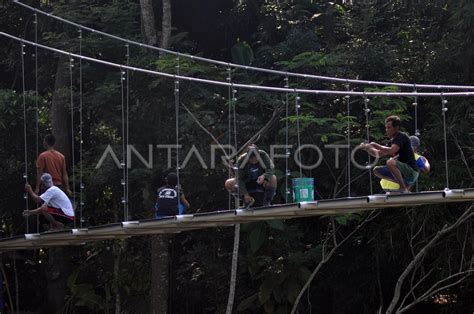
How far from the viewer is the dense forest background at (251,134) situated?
892cm

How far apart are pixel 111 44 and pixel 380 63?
2659 mm

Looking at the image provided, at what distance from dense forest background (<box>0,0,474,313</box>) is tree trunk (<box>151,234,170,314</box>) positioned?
0.01 m

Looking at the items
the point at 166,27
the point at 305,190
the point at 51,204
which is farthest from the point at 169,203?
the point at 166,27

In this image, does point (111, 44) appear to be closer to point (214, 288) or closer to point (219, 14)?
point (219, 14)

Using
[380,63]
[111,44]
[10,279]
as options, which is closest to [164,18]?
[111,44]

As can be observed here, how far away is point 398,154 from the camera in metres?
5.93

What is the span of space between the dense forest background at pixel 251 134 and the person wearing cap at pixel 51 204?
194cm

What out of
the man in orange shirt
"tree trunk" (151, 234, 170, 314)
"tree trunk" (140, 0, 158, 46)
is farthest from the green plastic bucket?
"tree trunk" (140, 0, 158, 46)

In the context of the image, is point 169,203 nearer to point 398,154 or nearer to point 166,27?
point 398,154

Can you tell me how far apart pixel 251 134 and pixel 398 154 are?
3324 mm

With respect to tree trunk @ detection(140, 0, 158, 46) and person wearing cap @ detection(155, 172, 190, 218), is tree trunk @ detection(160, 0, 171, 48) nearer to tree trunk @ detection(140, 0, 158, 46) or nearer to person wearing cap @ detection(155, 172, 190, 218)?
tree trunk @ detection(140, 0, 158, 46)

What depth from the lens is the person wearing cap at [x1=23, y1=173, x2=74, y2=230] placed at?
6.64 m

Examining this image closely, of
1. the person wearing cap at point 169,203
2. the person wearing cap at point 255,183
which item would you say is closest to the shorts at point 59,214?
the person wearing cap at point 169,203

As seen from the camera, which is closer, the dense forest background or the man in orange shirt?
the man in orange shirt
